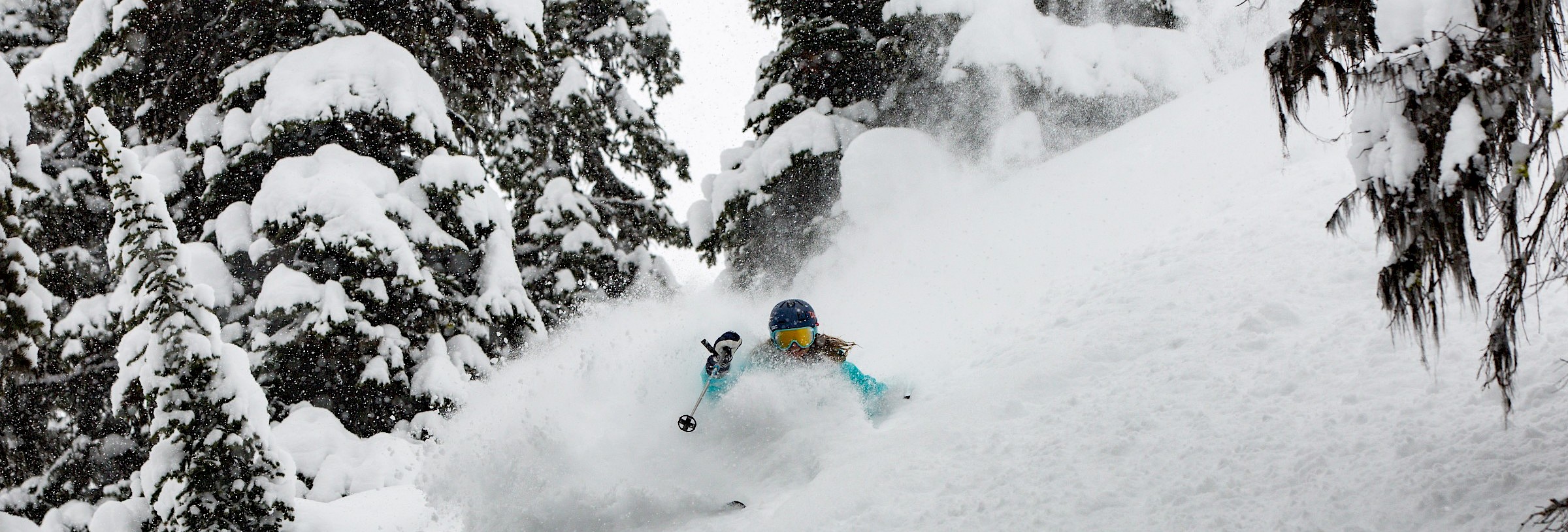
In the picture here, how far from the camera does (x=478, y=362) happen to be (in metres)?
9.18

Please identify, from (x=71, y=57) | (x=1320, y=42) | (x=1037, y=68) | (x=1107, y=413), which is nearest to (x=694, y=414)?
(x=1107, y=413)

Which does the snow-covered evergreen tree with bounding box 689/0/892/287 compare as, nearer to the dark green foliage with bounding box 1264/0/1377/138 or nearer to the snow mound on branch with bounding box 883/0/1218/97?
the snow mound on branch with bounding box 883/0/1218/97

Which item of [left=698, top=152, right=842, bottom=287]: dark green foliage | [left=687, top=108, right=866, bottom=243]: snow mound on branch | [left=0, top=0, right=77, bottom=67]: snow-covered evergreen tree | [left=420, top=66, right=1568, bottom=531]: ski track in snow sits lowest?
[left=420, top=66, right=1568, bottom=531]: ski track in snow

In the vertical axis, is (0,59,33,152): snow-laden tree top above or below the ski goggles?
above

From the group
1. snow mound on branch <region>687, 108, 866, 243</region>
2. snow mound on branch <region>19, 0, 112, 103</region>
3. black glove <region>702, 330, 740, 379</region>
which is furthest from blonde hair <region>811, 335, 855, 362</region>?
snow mound on branch <region>19, 0, 112, 103</region>

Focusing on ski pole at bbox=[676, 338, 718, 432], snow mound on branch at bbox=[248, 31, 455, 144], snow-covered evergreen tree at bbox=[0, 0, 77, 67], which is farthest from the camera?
snow-covered evergreen tree at bbox=[0, 0, 77, 67]

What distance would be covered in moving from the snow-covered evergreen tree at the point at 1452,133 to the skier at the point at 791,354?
4085 millimetres

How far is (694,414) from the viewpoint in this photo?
7.01 m

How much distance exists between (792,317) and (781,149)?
7.37 meters

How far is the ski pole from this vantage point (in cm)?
641

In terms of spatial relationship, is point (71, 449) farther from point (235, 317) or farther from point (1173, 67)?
point (1173, 67)

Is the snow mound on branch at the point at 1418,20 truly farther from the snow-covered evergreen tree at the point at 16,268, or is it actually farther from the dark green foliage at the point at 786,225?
the dark green foliage at the point at 786,225

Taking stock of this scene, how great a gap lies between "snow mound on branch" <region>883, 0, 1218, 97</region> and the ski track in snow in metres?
3.66

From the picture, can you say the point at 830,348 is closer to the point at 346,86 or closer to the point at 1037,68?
the point at 346,86
